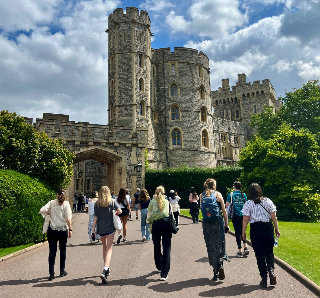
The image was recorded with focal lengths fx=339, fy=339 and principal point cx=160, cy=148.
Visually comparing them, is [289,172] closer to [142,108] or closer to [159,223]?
[159,223]

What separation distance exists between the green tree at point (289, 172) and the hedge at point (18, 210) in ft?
42.2

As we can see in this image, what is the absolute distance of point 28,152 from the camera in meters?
13.2

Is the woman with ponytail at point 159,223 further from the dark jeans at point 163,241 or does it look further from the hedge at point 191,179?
the hedge at point 191,179

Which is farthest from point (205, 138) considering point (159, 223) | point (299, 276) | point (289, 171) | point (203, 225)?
point (299, 276)

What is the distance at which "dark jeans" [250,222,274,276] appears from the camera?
581 cm

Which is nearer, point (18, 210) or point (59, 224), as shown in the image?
point (59, 224)

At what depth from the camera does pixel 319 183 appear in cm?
1942

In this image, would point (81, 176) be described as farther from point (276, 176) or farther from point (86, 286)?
point (86, 286)

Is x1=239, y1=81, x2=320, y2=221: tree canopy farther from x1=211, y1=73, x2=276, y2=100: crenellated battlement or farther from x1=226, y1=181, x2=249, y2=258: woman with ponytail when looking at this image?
x1=211, y1=73, x2=276, y2=100: crenellated battlement

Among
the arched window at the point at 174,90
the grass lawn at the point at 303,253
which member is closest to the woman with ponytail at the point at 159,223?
the grass lawn at the point at 303,253

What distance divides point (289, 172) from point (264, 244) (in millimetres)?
14397

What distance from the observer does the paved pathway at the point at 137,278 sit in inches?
218

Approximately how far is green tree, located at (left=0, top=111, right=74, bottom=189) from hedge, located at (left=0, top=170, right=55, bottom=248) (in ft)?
5.64

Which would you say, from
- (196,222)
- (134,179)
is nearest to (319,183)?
(196,222)
